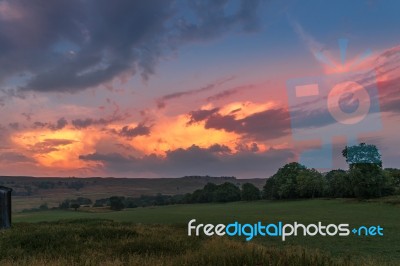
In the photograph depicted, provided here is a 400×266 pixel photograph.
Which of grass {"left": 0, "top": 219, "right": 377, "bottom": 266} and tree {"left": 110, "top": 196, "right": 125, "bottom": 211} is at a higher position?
grass {"left": 0, "top": 219, "right": 377, "bottom": 266}

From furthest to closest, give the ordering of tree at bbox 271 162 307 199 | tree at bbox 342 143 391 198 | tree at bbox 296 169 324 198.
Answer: tree at bbox 271 162 307 199
tree at bbox 296 169 324 198
tree at bbox 342 143 391 198

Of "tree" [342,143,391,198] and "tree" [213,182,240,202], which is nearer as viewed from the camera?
"tree" [342,143,391,198]

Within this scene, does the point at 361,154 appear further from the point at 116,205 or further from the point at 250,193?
the point at 116,205

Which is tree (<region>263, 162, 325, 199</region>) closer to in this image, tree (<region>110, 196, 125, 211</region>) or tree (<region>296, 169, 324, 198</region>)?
tree (<region>296, 169, 324, 198</region>)

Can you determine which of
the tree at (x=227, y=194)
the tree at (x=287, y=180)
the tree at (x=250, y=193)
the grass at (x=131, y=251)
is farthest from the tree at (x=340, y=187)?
the grass at (x=131, y=251)

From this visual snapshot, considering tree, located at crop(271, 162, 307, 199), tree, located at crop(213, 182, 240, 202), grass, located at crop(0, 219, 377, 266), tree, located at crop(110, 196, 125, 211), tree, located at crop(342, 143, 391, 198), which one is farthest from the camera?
tree, located at crop(213, 182, 240, 202)

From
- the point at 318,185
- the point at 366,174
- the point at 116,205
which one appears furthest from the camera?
the point at 116,205

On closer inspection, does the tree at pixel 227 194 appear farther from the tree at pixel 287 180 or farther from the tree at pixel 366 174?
the tree at pixel 366 174

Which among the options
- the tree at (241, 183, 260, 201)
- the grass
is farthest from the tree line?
the grass

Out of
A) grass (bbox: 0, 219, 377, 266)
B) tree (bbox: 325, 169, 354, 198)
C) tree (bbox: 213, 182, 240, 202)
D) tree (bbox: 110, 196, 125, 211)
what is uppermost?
grass (bbox: 0, 219, 377, 266)

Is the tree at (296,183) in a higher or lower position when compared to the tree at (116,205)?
higher

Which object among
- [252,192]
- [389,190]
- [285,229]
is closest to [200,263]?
[285,229]

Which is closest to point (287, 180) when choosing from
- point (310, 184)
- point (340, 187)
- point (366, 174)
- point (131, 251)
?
point (310, 184)

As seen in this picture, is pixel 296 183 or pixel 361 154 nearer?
pixel 361 154
